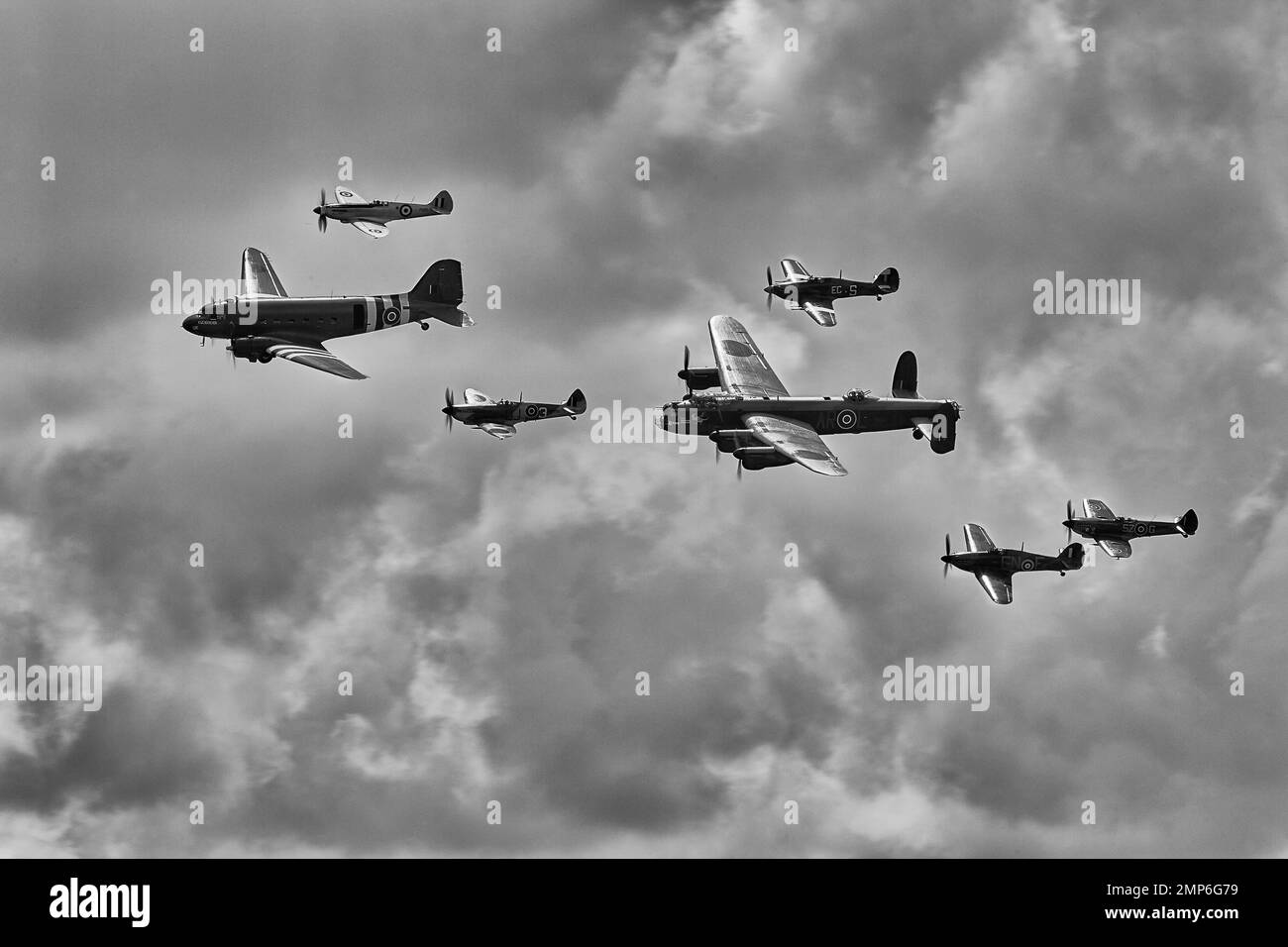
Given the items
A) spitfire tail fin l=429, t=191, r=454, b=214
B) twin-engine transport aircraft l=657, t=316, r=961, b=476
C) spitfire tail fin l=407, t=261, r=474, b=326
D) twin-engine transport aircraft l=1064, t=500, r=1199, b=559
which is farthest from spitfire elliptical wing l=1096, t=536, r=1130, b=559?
spitfire tail fin l=429, t=191, r=454, b=214

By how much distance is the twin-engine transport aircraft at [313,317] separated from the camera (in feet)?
364

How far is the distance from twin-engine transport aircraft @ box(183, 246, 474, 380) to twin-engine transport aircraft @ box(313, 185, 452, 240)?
855 centimetres

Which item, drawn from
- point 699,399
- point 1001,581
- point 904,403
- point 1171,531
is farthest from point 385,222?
point 1171,531

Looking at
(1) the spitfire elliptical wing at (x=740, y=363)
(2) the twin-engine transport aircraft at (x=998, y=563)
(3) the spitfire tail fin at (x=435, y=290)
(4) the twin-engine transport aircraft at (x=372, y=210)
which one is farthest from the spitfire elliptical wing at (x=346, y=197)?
(2) the twin-engine transport aircraft at (x=998, y=563)

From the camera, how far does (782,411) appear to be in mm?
113375

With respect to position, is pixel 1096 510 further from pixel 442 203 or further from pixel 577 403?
pixel 442 203

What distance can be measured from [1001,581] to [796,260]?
31999 millimetres

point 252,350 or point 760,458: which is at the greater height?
point 252,350

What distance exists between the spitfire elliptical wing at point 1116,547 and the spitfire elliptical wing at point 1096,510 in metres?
1.59

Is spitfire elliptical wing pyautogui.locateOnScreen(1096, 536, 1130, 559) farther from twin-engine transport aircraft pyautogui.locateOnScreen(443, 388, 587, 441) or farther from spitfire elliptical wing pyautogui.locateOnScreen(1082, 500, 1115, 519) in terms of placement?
twin-engine transport aircraft pyautogui.locateOnScreen(443, 388, 587, 441)

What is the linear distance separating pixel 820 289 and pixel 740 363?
40.7ft

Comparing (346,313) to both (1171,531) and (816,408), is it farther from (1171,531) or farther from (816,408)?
(1171,531)

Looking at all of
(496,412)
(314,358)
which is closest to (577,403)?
(496,412)

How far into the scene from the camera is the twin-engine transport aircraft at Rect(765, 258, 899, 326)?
126812 mm
